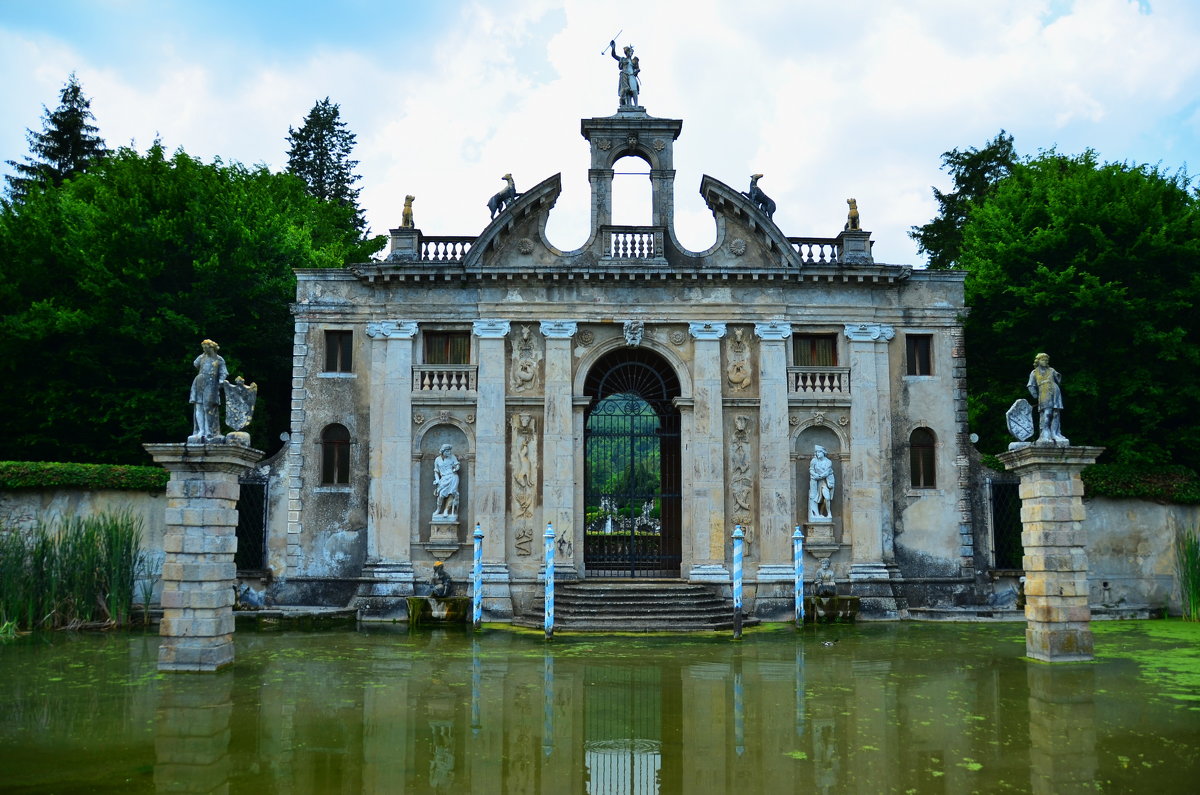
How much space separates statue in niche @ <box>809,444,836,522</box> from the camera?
71.7 feet

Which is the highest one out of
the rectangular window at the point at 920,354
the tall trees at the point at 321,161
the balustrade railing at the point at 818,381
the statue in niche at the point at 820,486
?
the tall trees at the point at 321,161

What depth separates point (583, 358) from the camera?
22.4m

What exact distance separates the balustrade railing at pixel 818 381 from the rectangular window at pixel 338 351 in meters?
10.6

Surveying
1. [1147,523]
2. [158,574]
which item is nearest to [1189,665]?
[1147,523]

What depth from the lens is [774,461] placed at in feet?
71.9

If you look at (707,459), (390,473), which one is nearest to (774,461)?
(707,459)

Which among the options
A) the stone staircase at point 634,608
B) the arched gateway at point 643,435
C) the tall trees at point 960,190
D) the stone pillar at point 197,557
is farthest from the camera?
the tall trees at point 960,190

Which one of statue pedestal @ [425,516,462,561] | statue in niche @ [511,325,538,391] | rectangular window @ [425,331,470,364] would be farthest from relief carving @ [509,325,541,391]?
statue pedestal @ [425,516,462,561]

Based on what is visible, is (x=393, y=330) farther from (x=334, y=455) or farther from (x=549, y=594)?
(x=549, y=594)

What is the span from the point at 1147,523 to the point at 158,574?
75.1 feet

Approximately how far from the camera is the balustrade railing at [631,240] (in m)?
22.6

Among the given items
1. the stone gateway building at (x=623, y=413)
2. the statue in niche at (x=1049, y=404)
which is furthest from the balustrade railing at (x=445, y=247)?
the statue in niche at (x=1049, y=404)

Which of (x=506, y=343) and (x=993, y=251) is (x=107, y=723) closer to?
(x=506, y=343)

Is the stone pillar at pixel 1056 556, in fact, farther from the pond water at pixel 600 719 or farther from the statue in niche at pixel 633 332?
the statue in niche at pixel 633 332
